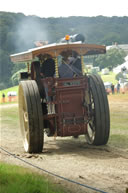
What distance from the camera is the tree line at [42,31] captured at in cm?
7300

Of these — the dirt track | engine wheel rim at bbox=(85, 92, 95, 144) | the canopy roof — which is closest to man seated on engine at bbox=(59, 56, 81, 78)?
the canopy roof

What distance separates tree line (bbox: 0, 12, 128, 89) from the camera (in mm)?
73000

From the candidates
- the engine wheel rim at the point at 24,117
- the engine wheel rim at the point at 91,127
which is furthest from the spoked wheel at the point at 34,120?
the engine wheel rim at the point at 91,127

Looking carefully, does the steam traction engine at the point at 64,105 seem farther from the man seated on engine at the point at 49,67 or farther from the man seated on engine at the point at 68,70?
the man seated on engine at the point at 49,67

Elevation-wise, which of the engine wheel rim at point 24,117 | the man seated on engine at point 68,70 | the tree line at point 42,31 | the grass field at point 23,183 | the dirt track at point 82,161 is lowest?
the dirt track at point 82,161

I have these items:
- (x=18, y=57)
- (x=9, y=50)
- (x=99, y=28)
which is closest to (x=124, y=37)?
(x=99, y=28)

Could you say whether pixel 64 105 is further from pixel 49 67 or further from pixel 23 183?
pixel 23 183

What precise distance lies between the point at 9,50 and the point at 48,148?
66.8 metres

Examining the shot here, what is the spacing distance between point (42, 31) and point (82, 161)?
98.2 metres

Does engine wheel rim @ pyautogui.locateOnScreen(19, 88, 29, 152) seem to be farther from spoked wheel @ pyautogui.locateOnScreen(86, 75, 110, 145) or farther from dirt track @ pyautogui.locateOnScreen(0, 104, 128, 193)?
spoked wheel @ pyautogui.locateOnScreen(86, 75, 110, 145)

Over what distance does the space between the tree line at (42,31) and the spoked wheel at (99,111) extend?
24.2 meters

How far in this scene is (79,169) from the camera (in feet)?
22.9

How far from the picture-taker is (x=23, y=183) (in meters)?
5.55

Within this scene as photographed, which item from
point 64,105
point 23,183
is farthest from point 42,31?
point 23,183
